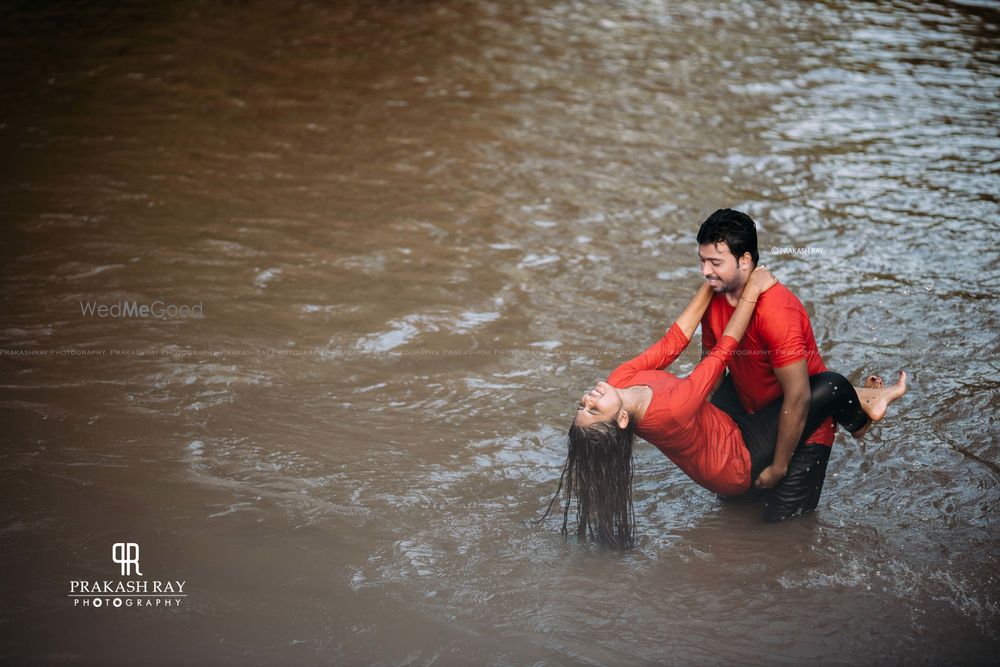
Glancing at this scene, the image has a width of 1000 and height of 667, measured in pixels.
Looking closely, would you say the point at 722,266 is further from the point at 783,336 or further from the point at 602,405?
the point at 602,405

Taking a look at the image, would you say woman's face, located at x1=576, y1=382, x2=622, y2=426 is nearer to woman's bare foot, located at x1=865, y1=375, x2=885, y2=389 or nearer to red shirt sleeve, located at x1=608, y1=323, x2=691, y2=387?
red shirt sleeve, located at x1=608, y1=323, x2=691, y2=387

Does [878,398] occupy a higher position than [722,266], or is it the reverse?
[722,266]

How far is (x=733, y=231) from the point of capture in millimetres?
4035

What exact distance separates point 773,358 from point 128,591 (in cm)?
282

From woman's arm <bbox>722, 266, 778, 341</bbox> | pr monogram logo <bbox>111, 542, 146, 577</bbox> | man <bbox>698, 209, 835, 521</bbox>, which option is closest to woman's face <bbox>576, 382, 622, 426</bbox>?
woman's arm <bbox>722, 266, 778, 341</bbox>

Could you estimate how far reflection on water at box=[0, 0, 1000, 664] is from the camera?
3.93 metres

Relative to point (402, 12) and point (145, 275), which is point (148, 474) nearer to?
point (145, 275)

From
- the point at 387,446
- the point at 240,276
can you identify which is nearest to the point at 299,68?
the point at 240,276

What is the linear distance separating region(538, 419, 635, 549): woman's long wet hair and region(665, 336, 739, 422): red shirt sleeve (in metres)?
0.20
